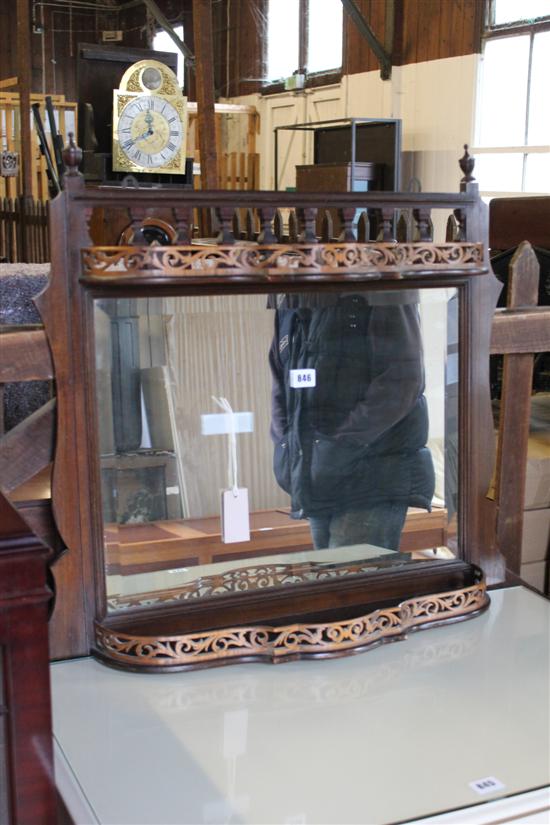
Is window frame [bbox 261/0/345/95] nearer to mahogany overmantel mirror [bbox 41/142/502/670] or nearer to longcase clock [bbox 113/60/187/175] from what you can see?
longcase clock [bbox 113/60/187/175]

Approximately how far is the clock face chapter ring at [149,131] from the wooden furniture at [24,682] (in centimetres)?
269

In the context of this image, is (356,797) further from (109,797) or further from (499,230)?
(499,230)

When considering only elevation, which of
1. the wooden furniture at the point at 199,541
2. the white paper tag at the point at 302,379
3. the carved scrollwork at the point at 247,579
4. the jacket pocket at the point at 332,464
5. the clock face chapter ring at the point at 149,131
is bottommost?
the carved scrollwork at the point at 247,579

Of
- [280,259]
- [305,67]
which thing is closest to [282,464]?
[280,259]

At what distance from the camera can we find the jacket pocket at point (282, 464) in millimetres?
1295

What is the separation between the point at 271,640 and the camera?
47.6 inches

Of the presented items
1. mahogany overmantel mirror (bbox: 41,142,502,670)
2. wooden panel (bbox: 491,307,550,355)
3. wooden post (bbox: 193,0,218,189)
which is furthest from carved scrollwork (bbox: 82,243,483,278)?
wooden post (bbox: 193,0,218,189)

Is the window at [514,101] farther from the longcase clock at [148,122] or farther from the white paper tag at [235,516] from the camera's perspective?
the white paper tag at [235,516]

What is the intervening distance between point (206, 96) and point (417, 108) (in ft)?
12.8

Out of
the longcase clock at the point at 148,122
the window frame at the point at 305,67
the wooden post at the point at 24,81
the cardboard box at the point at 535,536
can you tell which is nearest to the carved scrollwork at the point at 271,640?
the cardboard box at the point at 535,536

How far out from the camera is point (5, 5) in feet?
32.0

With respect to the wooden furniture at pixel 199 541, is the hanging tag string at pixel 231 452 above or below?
above

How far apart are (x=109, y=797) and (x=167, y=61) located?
3.18 metres

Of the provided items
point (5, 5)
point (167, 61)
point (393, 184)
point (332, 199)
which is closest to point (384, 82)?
point (393, 184)
